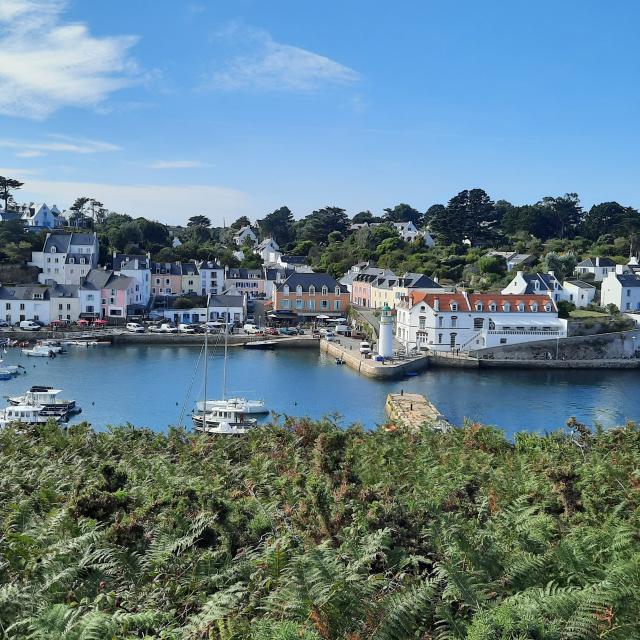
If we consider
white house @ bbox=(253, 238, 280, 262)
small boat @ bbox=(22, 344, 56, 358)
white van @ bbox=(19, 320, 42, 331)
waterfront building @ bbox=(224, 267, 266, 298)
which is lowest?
small boat @ bbox=(22, 344, 56, 358)

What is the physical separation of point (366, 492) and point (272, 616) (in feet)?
12.3

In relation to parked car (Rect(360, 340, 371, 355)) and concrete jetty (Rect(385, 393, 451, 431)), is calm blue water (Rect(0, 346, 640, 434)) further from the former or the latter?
parked car (Rect(360, 340, 371, 355))

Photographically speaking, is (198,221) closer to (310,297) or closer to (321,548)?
(310,297)

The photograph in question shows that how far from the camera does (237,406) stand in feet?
96.6

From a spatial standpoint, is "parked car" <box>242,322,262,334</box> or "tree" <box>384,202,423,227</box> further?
"tree" <box>384,202,423,227</box>

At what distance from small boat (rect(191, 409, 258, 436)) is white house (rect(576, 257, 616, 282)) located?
40625 millimetres

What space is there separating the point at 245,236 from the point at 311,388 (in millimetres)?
62336

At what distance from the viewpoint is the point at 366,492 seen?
30.1ft

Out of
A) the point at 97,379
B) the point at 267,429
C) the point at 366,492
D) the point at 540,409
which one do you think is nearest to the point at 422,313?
the point at 540,409

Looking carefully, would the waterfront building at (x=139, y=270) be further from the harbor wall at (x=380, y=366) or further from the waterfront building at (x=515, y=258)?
the waterfront building at (x=515, y=258)

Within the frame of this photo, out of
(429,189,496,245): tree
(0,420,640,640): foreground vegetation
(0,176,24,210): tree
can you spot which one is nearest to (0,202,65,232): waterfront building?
(0,176,24,210): tree

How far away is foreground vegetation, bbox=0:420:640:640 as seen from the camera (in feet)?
17.0

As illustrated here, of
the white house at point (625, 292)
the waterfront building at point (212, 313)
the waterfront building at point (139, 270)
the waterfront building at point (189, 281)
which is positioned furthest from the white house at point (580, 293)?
the waterfront building at point (139, 270)

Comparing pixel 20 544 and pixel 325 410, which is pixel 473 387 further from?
pixel 20 544
